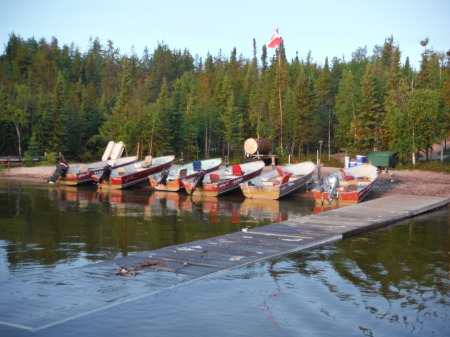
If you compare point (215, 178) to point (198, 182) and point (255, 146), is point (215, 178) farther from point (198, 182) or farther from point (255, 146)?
point (255, 146)

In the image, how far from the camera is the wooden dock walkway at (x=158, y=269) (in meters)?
8.60

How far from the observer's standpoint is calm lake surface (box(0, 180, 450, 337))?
821 cm

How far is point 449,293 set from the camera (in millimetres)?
10211

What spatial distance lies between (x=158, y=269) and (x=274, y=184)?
16.1 meters

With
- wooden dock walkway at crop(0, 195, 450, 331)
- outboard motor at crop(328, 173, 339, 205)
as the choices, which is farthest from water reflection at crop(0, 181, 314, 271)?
wooden dock walkway at crop(0, 195, 450, 331)

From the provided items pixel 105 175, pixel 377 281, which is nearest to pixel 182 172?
pixel 105 175

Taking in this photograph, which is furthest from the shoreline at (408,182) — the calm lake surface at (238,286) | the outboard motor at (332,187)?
the calm lake surface at (238,286)

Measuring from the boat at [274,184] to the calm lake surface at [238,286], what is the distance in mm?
6316

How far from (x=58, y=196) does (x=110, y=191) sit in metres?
3.73

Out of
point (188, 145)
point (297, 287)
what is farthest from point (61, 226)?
point (188, 145)

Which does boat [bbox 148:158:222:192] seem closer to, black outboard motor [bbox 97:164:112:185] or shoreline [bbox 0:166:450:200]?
black outboard motor [bbox 97:164:112:185]

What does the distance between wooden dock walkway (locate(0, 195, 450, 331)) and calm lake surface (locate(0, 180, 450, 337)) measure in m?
0.06

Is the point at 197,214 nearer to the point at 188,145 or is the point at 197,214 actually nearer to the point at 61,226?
the point at 61,226

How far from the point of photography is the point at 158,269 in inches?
424
